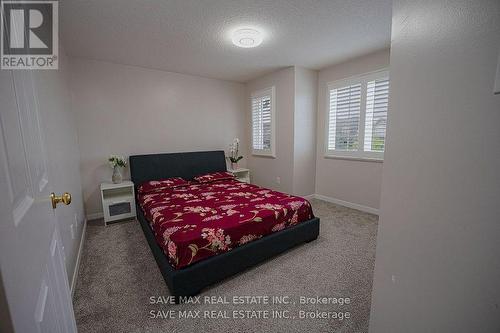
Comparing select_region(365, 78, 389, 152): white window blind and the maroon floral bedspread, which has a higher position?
select_region(365, 78, 389, 152): white window blind

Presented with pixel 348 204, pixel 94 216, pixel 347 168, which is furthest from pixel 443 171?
pixel 94 216

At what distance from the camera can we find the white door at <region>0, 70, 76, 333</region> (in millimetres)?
398

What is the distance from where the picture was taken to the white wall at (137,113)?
3.14 m

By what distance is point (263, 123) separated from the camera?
4.29m

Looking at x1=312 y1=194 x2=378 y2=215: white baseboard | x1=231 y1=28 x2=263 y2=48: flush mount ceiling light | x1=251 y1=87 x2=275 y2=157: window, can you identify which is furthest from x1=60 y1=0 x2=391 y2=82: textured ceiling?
x1=312 y1=194 x2=378 y2=215: white baseboard

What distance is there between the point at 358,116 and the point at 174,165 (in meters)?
3.21

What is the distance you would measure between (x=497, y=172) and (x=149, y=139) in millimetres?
3963

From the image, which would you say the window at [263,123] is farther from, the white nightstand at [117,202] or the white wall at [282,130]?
the white nightstand at [117,202]

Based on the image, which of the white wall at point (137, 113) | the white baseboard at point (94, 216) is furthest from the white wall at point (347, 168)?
the white baseboard at point (94, 216)

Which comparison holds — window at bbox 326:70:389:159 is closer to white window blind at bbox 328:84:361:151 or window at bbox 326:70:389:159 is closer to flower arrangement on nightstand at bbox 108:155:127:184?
white window blind at bbox 328:84:361:151

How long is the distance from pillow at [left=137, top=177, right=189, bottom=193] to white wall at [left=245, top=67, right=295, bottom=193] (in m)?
1.72

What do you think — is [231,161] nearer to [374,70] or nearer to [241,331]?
[374,70]

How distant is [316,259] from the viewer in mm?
2119

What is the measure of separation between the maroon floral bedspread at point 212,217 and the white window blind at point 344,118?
1681mm
